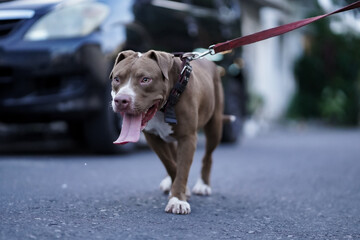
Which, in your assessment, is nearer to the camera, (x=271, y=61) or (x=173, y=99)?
(x=173, y=99)

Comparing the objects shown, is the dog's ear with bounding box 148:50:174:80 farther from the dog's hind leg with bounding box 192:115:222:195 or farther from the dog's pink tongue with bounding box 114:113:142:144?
the dog's hind leg with bounding box 192:115:222:195

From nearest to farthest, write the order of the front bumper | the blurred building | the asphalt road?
the asphalt road < the front bumper < the blurred building

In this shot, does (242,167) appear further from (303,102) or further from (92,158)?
(303,102)

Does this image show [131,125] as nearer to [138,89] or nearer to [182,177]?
[138,89]

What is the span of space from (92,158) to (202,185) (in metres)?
2.09

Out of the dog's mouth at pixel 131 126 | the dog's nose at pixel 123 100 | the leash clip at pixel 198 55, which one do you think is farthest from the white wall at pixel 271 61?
the dog's nose at pixel 123 100

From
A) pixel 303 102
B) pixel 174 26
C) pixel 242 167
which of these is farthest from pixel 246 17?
pixel 242 167

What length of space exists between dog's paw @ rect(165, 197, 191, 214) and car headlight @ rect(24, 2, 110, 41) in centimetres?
285

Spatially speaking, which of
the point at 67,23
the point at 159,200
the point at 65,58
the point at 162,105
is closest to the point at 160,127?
the point at 162,105

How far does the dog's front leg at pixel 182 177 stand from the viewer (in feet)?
10.5

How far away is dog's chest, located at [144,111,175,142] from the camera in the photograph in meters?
3.34

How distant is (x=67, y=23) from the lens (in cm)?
553

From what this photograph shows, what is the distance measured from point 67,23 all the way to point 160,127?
2614 mm

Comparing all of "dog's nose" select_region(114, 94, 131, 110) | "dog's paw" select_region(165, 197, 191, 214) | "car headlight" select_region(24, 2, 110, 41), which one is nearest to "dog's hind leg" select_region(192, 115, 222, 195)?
"dog's paw" select_region(165, 197, 191, 214)
